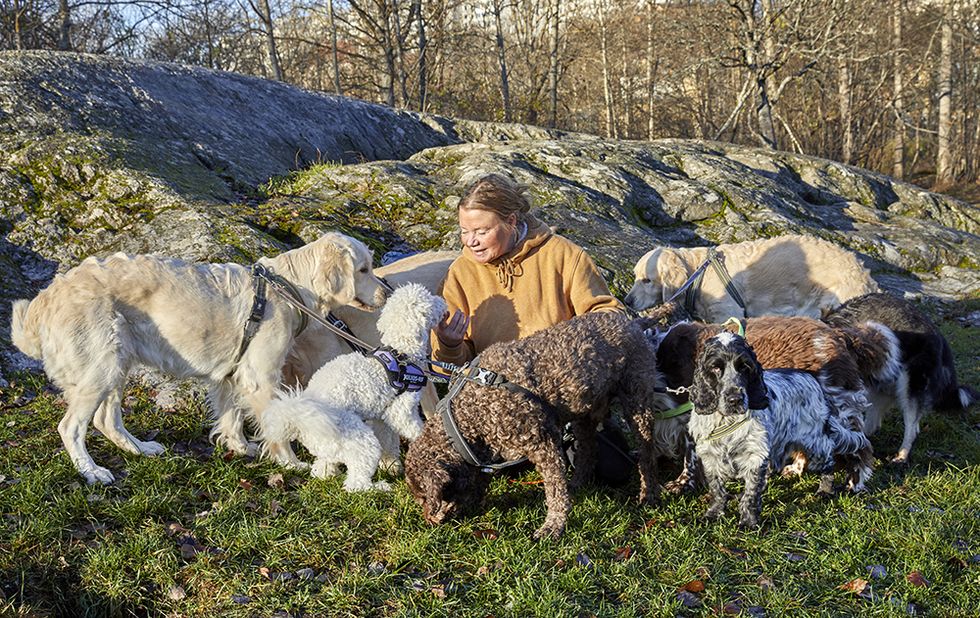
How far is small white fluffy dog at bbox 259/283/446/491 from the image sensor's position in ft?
13.9

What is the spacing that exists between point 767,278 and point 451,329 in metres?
4.04

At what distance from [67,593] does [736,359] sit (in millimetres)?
3755

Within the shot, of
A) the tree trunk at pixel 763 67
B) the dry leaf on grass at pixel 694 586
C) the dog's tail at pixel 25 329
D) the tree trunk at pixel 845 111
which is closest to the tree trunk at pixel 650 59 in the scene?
the tree trunk at pixel 763 67

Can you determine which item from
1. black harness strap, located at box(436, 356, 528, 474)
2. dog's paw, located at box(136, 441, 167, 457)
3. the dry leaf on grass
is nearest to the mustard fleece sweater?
black harness strap, located at box(436, 356, 528, 474)

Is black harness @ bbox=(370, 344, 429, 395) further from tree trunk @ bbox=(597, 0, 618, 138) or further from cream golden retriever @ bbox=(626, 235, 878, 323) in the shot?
tree trunk @ bbox=(597, 0, 618, 138)

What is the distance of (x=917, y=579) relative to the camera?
3322 millimetres

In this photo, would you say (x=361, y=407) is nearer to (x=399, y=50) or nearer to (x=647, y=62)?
(x=399, y=50)

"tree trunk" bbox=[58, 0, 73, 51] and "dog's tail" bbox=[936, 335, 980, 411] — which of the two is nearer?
"dog's tail" bbox=[936, 335, 980, 411]

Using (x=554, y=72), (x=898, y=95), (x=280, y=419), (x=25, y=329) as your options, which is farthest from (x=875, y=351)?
(x=898, y=95)

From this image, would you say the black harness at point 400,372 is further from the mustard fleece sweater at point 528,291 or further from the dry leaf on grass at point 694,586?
the dry leaf on grass at point 694,586

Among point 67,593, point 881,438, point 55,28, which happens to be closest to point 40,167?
point 67,593

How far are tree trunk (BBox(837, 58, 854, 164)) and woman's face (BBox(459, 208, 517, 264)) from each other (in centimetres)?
Result: 2345

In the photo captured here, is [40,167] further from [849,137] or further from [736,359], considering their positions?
[849,137]

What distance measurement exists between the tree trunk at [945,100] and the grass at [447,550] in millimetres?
27157
